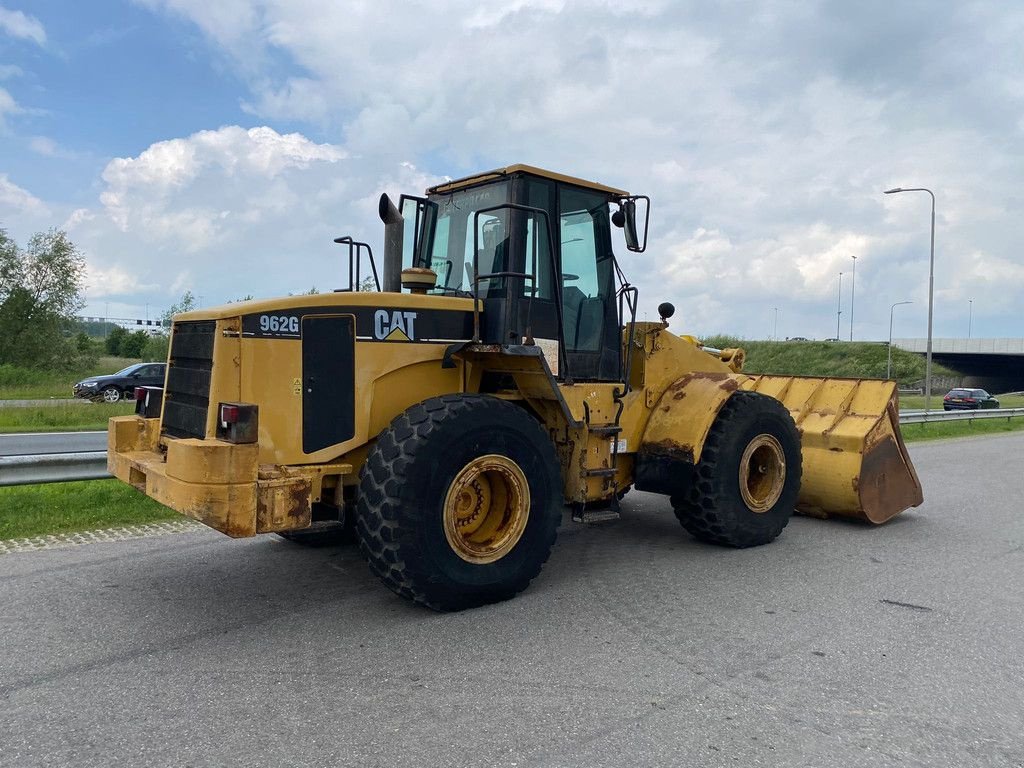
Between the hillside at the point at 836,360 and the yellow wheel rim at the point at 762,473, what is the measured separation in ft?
158

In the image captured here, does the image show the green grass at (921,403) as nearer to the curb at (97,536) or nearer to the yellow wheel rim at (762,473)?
the yellow wheel rim at (762,473)

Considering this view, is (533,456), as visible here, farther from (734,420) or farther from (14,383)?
(14,383)

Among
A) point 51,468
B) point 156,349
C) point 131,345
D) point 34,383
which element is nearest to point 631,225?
point 51,468

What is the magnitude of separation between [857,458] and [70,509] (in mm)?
7136

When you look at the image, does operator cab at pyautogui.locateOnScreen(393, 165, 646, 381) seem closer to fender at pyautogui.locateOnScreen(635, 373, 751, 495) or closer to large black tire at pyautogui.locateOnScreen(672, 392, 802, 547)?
fender at pyautogui.locateOnScreen(635, 373, 751, 495)

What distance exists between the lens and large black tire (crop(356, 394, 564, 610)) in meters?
4.48

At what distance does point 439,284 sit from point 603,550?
2469 mm

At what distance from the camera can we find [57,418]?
18.7 meters

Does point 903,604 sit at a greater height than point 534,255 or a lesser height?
lesser

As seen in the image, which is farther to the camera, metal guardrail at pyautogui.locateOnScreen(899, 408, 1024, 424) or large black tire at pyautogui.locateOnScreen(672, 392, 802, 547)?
metal guardrail at pyautogui.locateOnScreen(899, 408, 1024, 424)

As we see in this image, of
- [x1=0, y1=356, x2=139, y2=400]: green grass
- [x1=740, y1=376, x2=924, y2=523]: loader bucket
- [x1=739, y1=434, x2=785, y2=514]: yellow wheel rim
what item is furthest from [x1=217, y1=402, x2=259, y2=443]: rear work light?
[x1=0, y1=356, x2=139, y2=400]: green grass

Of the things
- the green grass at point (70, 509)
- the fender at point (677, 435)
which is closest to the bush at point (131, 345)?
the green grass at point (70, 509)

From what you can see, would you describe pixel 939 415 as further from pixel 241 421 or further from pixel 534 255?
pixel 241 421

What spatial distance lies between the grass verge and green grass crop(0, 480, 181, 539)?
11069 millimetres
